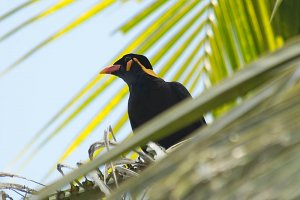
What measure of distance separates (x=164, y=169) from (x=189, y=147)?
2 cm

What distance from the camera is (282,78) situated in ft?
1.20

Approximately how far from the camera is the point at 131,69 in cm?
299

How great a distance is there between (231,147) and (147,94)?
2390 millimetres

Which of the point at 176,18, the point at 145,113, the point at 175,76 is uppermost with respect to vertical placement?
the point at 176,18

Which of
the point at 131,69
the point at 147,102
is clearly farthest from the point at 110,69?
the point at 147,102

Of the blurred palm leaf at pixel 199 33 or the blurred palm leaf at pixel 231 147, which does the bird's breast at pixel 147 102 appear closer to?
the blurred palm leaf at pixel 199 33

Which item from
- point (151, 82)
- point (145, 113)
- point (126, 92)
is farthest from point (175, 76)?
point (151, 82)

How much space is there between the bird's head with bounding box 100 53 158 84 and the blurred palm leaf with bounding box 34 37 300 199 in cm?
243

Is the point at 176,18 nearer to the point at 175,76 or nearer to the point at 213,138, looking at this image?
the point at 175,76

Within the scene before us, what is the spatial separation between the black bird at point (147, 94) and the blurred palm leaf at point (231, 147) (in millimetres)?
2064

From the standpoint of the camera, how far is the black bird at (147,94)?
2.54 m

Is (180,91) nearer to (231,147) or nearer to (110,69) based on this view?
(110,69)

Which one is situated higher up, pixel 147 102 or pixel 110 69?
pixel 110 69

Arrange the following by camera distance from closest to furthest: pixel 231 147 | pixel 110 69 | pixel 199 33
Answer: pixel 231 147
pixel 199 33
pixel 110 69
